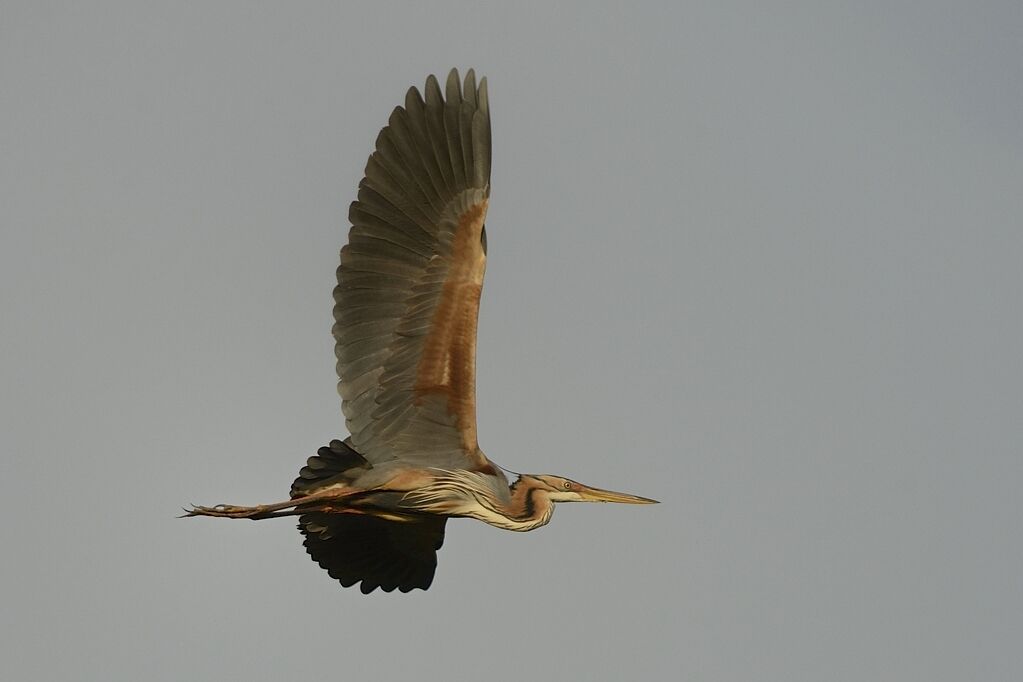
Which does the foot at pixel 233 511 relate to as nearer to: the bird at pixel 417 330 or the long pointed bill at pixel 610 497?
the bird at pixel 417 330

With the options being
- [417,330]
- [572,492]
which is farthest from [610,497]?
[417,330]

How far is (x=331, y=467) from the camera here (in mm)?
13828

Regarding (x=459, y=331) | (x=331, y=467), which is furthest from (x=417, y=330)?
(x=331, y=467)

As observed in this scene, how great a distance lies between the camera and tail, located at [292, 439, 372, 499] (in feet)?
45.2

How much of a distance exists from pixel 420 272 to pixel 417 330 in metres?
0.44

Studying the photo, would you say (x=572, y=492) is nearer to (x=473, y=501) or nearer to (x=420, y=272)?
(x=473, y=501)

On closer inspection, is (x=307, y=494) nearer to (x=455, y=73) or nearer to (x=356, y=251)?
(x=356, y=251)

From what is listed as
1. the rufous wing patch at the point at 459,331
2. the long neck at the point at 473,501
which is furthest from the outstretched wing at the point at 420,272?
the long neck at the point at 473,501

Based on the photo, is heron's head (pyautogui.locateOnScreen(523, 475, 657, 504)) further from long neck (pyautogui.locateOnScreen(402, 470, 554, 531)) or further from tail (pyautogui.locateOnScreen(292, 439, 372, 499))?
tail (pyautogui.locateOnScreen(292, 439, 372, 499))

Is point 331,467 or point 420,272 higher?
point 420,272

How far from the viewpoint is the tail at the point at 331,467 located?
1379 cm

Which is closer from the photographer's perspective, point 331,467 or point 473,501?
point 473,501

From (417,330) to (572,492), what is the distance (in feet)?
6.34

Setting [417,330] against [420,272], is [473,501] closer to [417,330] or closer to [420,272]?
[417,330]
